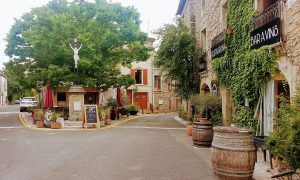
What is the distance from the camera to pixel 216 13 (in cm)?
1416

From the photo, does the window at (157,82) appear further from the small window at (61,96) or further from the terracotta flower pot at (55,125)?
the terracotta flower pot at (55,125)

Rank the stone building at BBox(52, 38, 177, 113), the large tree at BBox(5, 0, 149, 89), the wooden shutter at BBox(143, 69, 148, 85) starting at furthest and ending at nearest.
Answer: the wooden shutter at BBox(143, 69, 148, 85), the stone building at BBox(52, 38, 177, 113), the large tree at BBox(5, 0, 149, 89)

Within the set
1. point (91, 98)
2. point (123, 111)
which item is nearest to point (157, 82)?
point (123, 111)

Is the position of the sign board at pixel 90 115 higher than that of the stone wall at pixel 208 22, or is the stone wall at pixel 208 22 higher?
the stone wall at pixel 208 22

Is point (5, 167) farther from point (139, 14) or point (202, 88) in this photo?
point (139, 14)

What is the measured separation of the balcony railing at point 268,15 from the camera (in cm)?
779

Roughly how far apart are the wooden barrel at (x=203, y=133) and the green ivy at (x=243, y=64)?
155 cm

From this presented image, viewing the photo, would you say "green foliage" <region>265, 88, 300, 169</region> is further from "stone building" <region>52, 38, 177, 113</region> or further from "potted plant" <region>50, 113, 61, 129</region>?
"stone building" <region>52, 38, 177, 113</region>

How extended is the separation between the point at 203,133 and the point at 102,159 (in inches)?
126

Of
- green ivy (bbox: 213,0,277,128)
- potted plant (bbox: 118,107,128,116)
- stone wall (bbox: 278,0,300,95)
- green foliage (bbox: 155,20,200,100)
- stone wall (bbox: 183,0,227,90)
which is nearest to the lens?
stone wall (bbox: 278,0,300,95)

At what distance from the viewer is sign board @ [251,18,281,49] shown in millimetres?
7778

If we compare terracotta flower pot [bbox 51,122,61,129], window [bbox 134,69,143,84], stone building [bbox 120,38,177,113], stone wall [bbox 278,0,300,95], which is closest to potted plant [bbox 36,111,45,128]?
terracotta flower pot [bbox 51,122,61,129]

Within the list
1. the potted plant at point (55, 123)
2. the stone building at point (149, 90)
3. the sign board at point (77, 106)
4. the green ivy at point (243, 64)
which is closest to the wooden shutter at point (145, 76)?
the stone building at point (149, 90)

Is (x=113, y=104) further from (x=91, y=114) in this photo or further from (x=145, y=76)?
(x=145, y=76)
